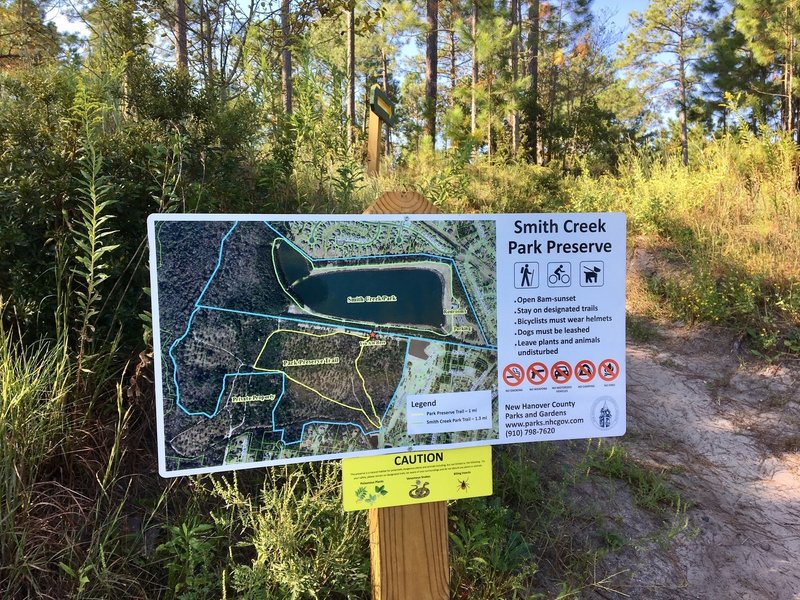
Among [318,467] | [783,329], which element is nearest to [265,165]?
[318,467]

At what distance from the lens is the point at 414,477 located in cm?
181

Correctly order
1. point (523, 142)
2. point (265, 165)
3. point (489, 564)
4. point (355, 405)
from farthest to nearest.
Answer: point (523, 142) < point (265, 165) < point (489, 564) < point (355, 405)

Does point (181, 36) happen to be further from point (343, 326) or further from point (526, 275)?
point (526, 275)

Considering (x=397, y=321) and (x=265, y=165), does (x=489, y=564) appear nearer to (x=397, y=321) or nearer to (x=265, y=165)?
(x=397, y=321)

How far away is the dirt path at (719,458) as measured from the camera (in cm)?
260

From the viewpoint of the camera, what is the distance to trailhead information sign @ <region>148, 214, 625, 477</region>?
163 cm

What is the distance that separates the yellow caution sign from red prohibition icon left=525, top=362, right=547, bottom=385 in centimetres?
29

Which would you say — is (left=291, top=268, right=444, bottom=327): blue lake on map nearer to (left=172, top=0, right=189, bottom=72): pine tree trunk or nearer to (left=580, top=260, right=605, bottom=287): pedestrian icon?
(left=580, top=260, right=605, bottom=287): pedestrian icon

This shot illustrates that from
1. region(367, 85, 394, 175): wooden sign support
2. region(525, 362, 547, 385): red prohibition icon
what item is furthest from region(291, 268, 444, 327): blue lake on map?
region(367, 85, 394, 175): wooden sign support

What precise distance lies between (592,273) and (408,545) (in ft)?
3.84

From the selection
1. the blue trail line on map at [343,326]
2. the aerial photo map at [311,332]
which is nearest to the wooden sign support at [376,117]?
the aerial photo map at [311,332]

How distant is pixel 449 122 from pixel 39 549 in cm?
1204

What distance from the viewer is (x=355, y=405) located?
1743 millimetres

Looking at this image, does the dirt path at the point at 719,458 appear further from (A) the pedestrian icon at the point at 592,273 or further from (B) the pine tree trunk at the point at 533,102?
(B) the pine tree trunk at the point at 533,102
